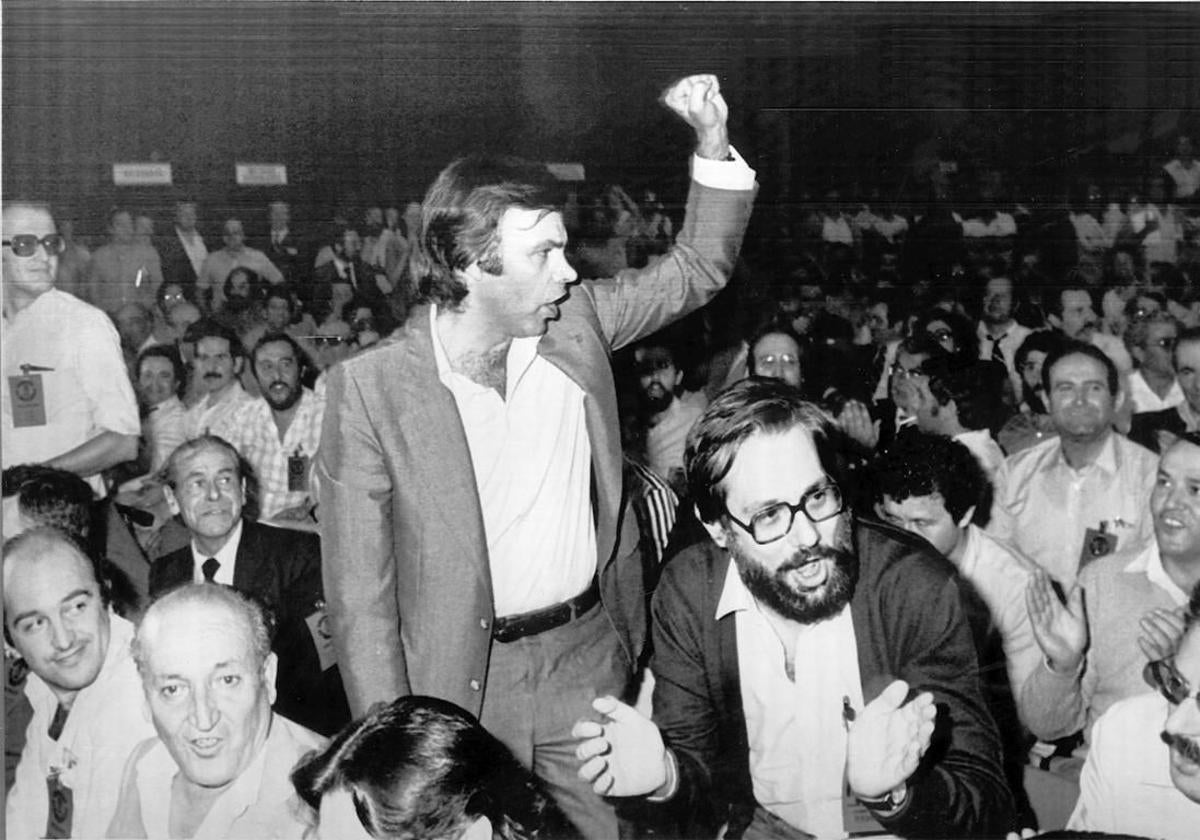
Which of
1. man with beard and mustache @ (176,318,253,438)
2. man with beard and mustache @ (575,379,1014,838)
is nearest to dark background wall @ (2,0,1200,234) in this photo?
man with beard and mustache @ (176,318,253,438)

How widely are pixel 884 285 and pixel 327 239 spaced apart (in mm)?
1154

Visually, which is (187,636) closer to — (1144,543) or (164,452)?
(164,452)

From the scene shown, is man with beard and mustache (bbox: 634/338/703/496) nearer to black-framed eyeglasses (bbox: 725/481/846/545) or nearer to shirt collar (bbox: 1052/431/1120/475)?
black-framed eyeglasses (bbox: 725/481/846/545)

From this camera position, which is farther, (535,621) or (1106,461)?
(1106,461)

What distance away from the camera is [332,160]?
2.52 metres

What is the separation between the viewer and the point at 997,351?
2588 mm

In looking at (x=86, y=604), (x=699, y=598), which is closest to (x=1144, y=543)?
(x=699, y=598)

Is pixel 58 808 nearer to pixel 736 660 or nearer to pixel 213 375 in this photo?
pixel 213 375

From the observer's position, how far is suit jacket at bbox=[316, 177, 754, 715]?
8.11 ft

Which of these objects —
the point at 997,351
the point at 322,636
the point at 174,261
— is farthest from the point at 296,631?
the point at 997,351

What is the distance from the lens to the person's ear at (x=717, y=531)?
254cm

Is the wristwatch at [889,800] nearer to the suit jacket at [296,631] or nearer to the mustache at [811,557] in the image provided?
the mustache at [811,557]

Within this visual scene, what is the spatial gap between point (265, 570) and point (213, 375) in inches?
Answer: 16.2

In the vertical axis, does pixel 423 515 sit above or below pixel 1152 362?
below
